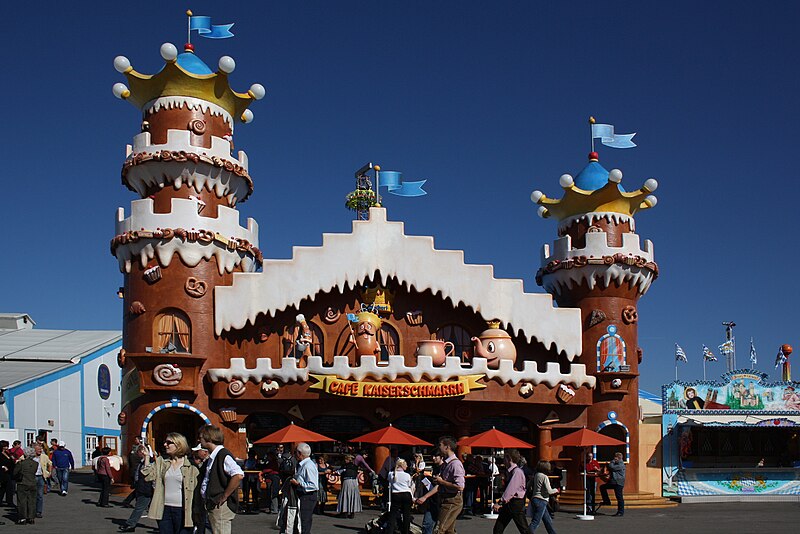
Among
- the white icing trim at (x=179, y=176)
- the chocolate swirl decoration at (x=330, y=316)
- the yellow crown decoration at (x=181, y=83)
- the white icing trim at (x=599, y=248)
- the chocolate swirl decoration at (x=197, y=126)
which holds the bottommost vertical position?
the chocolate swirl decoration at (x=330, y=316)

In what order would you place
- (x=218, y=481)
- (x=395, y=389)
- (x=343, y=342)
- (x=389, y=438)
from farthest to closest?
1. (x=343, y=342)
2. (x=395, y=389)
3. (x=389, y=438)
4. (x=218, y=481)

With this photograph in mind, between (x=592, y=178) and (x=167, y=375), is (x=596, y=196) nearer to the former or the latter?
(x=592, y=178)

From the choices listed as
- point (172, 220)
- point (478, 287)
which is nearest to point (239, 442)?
point (172, 220)

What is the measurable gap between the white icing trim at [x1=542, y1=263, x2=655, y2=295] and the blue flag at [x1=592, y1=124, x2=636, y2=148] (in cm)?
506

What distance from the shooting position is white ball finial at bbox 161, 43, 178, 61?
2906 cm

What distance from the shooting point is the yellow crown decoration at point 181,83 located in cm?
2967

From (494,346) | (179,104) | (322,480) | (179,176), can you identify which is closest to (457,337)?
(494,346)

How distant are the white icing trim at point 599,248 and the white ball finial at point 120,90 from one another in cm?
1571

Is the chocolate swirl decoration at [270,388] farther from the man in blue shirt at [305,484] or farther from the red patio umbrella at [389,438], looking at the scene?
the man in blue shirt at [305,484]

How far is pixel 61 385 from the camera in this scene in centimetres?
4603

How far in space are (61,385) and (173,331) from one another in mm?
20100

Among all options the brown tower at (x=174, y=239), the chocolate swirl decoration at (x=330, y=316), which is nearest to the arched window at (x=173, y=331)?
the brown tower at (x=174, y=239)

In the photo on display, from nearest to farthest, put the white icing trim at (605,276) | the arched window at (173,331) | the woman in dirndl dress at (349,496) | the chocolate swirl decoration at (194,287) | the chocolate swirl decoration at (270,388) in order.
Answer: the woman in dirndl dress at (349,496) < the chocolate swirl decoration at (270,388) < the arched window at (173,331) < the chocolate swirl decoration at (194,287) < the white icing trim at (605,276)

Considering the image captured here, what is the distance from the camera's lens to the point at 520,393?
29.2 metres
